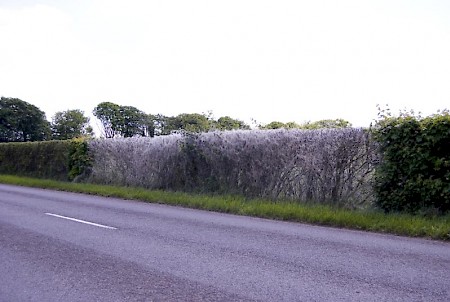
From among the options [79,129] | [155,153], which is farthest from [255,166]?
[79,129]

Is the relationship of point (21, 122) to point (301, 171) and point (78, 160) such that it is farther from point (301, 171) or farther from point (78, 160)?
point (301, 171)

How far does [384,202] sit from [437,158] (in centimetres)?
171

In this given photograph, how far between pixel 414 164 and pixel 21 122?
74.1 meters

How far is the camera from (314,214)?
34.5 feet

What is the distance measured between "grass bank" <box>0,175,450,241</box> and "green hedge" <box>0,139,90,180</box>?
7826mm

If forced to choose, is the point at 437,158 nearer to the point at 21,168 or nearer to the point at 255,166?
the point at 255,166

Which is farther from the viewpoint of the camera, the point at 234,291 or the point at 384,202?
the point at 384,202

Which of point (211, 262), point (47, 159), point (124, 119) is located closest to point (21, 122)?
point (124, 119)

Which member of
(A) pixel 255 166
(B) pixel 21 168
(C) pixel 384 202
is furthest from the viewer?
(B) pixel 21 168

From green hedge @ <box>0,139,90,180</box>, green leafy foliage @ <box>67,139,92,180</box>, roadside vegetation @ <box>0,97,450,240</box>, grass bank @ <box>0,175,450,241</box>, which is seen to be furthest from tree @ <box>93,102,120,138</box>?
grass bank @ <box>0,175,450,241</box>

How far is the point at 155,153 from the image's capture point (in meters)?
18.4

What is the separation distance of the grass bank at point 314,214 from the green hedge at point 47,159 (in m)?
7.83

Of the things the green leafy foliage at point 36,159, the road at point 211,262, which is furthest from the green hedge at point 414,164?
the green leafy foliage at point 36,159

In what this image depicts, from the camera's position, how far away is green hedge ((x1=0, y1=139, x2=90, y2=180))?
76.5 feet
